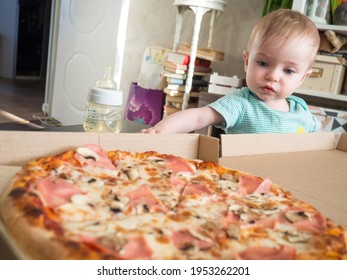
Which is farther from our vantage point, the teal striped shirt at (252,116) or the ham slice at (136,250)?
the teal striped shirt at (252,116)

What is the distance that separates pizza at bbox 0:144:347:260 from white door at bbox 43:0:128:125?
2.09 meters

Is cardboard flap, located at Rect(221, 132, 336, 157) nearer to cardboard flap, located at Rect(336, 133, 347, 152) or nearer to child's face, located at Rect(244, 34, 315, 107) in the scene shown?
cardboard flap, located at Rect(336, 133, 347, 152)

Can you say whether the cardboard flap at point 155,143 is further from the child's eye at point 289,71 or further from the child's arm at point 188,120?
the child's eye at point 289,71

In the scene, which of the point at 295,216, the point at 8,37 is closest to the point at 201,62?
the point at 295,216

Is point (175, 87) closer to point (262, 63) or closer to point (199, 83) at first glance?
point (199, 83)

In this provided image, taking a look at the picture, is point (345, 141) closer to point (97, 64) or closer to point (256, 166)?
point (256, 166)

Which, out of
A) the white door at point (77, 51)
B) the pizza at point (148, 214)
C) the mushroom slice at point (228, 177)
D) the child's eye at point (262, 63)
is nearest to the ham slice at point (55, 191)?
the pizza at point (148, 214)

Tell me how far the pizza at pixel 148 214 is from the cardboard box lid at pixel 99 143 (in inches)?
1.6

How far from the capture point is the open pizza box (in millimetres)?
607

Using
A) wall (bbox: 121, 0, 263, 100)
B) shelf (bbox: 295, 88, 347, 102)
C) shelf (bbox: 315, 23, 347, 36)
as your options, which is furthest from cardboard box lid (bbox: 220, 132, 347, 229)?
wall (bbox: 121, 0, 263, 100)

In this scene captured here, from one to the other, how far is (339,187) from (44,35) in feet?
18.9

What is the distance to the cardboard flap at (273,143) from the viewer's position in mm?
845

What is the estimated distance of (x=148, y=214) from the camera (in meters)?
0.49

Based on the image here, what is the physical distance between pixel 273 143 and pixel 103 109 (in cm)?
43
